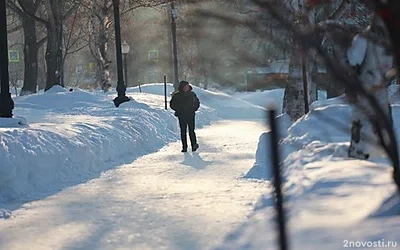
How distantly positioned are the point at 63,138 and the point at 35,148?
1341 mm

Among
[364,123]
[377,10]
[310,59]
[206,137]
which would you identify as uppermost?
[377,10]

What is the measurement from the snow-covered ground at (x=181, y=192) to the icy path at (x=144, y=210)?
0.01m

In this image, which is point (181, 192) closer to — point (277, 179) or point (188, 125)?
point (188, 125)

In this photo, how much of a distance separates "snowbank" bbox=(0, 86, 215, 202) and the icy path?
463mm

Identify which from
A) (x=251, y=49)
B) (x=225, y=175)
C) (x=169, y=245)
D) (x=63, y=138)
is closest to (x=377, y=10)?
(x=251, y=49)

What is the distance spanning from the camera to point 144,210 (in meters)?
7.62

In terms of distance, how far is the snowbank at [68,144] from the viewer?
9078 millimetres

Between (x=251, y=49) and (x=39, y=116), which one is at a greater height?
(x=251, y=49)

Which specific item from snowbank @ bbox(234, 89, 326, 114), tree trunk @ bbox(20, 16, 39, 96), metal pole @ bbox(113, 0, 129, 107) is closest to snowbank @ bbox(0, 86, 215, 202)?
metal pole @ bbox(113, 0, 129, 107)

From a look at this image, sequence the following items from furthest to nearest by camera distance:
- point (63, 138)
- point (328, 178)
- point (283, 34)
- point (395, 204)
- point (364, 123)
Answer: point (63, 138), point (364, 123), point (328, 178), point (395, 204), point (283, 34)

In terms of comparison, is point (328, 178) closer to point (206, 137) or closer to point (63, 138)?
point (63, 138)

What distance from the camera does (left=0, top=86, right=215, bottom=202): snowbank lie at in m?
9.08

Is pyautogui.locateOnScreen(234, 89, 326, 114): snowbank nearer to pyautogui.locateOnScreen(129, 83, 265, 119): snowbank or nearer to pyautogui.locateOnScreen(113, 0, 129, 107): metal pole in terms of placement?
pyautogui.locateOnScreen(129, 83, 265, 119): snowbank

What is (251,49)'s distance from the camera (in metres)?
2.76
